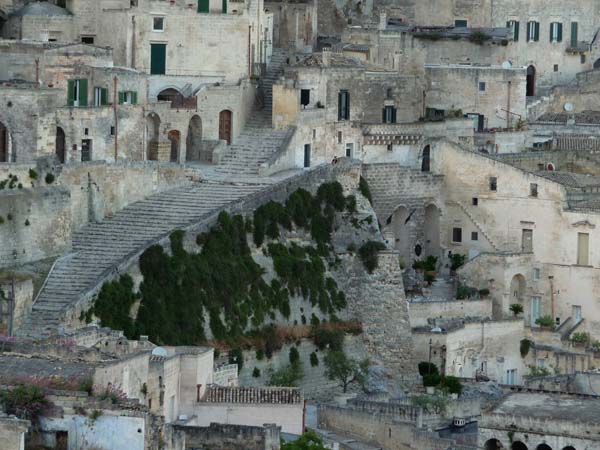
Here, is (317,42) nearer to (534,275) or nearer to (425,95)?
(425,95)

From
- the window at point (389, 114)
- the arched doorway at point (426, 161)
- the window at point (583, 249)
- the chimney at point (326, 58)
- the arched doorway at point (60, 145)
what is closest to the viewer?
the arched doorway at point (60, 145)

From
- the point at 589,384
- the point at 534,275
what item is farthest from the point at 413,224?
the point at 589,384

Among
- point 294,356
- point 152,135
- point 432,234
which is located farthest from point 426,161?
point 294,356

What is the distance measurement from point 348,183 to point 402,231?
342 cm

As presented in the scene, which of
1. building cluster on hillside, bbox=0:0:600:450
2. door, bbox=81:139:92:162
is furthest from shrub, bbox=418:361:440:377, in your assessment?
door, bbox=81:139:92:162

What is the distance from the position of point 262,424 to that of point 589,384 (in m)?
15.9

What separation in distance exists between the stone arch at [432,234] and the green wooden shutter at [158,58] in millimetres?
8434

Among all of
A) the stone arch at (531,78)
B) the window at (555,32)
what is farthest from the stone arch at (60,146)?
the window at (555,32)

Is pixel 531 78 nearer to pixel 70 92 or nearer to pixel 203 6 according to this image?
pixel 203 6

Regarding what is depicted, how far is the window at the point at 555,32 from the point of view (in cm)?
9975

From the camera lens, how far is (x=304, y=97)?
286 feet

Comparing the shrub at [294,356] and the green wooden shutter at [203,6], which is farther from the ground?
the green wooden shutter at [203,6]

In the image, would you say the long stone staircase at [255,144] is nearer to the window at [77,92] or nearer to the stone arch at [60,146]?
the window at [77,92]

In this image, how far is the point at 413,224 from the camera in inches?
3469
